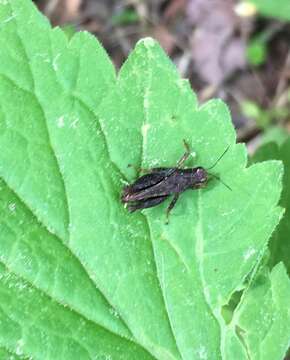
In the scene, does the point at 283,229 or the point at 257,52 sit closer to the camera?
the point at 283,229

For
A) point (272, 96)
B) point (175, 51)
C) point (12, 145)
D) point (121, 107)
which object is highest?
point (12, 145)

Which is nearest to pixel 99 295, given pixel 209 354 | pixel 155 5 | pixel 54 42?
pixel 209 354

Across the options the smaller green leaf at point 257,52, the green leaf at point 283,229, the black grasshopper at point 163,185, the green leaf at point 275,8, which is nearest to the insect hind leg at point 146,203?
the black grasshopper at point 163,185

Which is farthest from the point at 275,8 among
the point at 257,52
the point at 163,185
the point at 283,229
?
the point at 163,185

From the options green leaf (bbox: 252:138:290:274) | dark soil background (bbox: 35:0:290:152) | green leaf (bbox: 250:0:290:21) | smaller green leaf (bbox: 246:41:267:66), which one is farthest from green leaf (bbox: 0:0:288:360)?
smaller green leaf (bbox: 246:41:267:66)

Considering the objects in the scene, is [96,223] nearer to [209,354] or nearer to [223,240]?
[223,240]

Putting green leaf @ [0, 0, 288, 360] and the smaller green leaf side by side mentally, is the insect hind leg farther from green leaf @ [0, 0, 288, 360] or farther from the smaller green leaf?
the smaller green leaf

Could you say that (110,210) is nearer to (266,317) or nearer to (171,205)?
(171,205)
